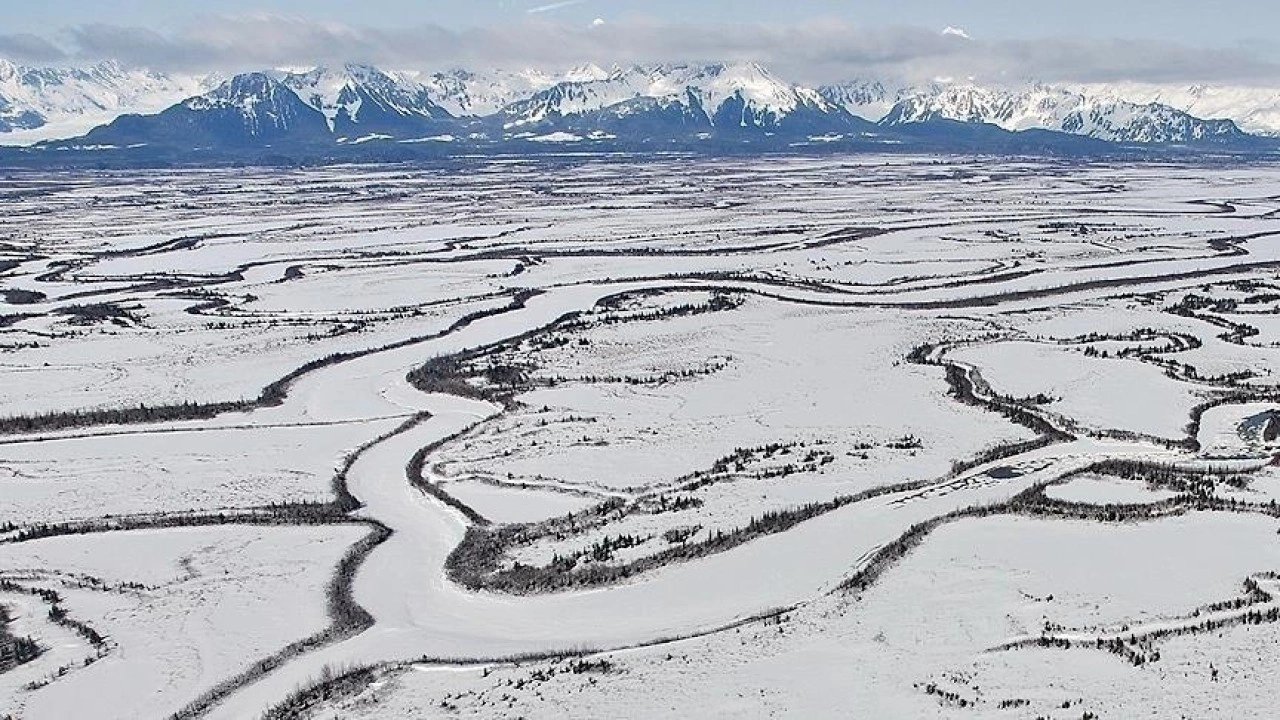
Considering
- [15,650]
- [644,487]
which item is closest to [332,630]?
[15,650]

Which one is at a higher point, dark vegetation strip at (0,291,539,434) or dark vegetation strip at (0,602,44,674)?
dark vegetation strip at (0,291,539,434)

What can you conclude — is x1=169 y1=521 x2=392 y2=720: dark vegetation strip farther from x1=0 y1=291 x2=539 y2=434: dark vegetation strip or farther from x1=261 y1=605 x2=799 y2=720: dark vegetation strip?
x1=0 y1=291 x2=539 y2=434: dark vegetation strip

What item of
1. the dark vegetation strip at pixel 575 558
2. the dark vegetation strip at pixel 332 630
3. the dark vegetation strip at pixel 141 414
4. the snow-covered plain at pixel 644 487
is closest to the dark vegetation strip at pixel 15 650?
the snow-covered plain at pixel 644 487

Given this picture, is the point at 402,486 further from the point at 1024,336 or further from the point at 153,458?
the point at 1024,336

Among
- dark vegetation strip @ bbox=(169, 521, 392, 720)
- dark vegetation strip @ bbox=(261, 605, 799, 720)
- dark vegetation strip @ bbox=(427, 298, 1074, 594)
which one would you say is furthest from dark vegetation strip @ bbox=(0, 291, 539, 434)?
dark vegetation strip @ bbox=(261, 605, 799, 720)

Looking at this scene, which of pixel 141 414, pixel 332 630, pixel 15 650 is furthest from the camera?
pixel 141 414

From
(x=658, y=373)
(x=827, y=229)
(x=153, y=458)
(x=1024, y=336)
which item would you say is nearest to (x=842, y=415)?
(x=658, y=373)

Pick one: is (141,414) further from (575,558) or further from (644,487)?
(575,558)

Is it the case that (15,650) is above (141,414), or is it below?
below
